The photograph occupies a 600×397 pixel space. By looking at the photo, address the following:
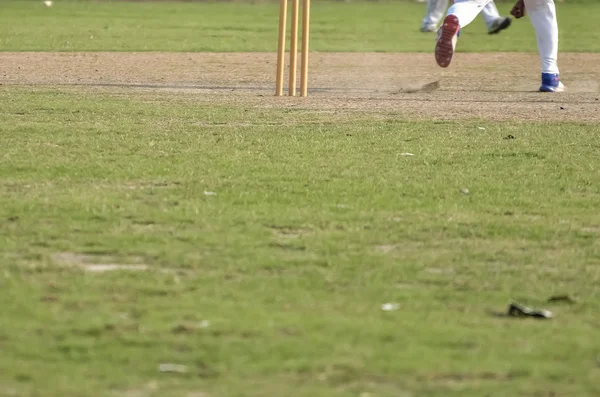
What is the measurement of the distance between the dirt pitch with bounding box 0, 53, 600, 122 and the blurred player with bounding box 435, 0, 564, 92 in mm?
299

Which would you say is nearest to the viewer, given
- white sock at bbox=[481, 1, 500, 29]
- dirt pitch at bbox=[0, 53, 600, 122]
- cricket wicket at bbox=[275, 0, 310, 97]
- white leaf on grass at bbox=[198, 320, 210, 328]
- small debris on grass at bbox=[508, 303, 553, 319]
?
white leaf on grass at bbox=[198, 320, 210, 328]

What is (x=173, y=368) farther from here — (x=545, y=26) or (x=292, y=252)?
(x=545, y=26)

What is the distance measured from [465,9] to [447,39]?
373 millimetres

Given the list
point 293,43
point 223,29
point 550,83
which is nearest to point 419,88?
point 550,83

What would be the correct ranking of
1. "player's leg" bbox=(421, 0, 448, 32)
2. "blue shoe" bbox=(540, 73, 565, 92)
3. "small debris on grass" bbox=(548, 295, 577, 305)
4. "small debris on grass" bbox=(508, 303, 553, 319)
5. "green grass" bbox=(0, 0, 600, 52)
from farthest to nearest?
"green grass" bbox=(0, 0, 600, 52), "player's leg" bbox=(421, 0, 448, 32), "blue shoe" bbox=(540, 73, 565, 92), "small debris on grass" bbox=(548, 295, 577, 305), "small debris on grass" bbox=(508, 303, 553, 319)

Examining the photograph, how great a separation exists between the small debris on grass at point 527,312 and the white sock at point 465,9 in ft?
26.0

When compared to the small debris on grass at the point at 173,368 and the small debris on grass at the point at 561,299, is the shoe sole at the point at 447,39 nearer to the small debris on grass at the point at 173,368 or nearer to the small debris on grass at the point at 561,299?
the small debris on grass at the point at 561,299

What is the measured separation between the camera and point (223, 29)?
24.9m

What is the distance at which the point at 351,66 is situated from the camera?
1730 cm

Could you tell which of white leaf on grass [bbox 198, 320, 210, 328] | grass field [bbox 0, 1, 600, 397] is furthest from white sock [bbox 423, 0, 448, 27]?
white leaf on grass [bbox 198, 320, 210, 328]

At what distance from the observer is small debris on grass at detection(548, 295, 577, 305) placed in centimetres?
520

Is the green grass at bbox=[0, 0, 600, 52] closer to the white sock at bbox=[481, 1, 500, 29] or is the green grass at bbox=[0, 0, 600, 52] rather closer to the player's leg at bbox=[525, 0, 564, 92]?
the white sock at bbox=[481, 1, 500, 29]

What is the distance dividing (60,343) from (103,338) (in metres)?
0.15

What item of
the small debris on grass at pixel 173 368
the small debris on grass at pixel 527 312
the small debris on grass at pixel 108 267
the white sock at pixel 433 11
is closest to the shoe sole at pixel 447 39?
the white sock at pixel 433 11
